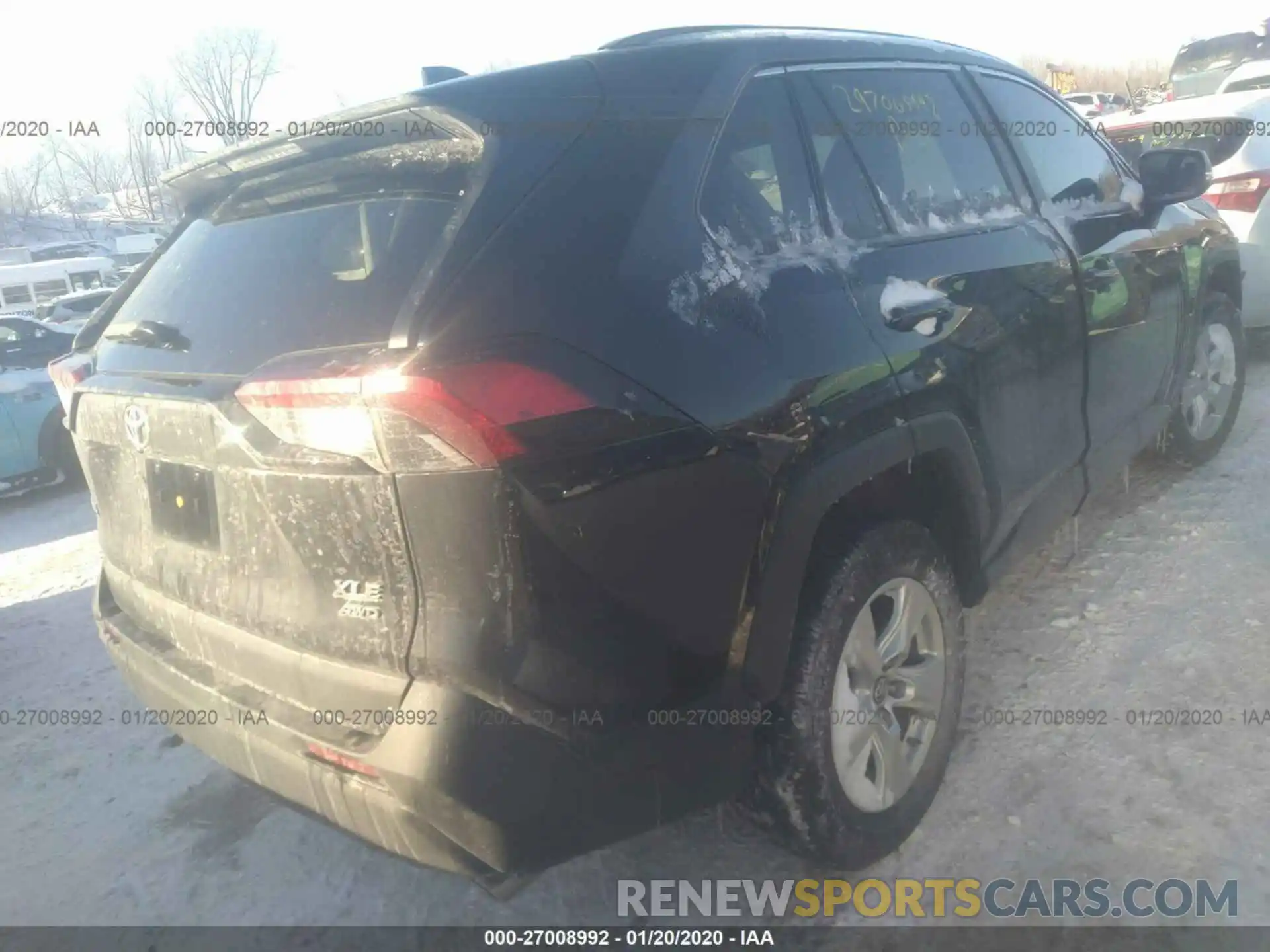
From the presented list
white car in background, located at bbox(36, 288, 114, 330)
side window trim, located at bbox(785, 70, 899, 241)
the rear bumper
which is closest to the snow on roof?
side window trim, located at bbox(785, 70, 899, 241)

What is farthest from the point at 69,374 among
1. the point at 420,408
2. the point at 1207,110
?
the point at 1207,110

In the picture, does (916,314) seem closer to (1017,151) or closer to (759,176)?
(759,176)

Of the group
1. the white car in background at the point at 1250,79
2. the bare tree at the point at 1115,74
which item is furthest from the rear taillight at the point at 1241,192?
the bare tree at the point at 1115,74

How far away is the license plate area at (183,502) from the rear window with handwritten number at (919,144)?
6.00ft

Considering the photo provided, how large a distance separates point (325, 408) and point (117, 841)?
6.65 feet

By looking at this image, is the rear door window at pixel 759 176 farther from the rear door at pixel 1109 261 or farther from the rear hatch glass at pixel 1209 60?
the rear hatch glass at pixel 1209 60

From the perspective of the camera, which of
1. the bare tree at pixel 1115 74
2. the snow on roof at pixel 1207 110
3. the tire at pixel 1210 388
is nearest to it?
the tire at pixel 1210 388

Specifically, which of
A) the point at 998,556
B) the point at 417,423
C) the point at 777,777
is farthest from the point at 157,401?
the point at 998,556

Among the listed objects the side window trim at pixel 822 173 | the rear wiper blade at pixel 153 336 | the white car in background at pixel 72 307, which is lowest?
the white car in background at pixel 72 307

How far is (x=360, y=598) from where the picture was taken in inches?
71.1

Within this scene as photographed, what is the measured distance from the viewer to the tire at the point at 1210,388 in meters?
4.49

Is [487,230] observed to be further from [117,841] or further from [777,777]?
[117,841]

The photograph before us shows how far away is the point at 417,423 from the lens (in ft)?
5.33

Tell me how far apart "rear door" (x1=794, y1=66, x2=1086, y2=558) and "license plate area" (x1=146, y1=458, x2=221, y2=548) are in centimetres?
152
